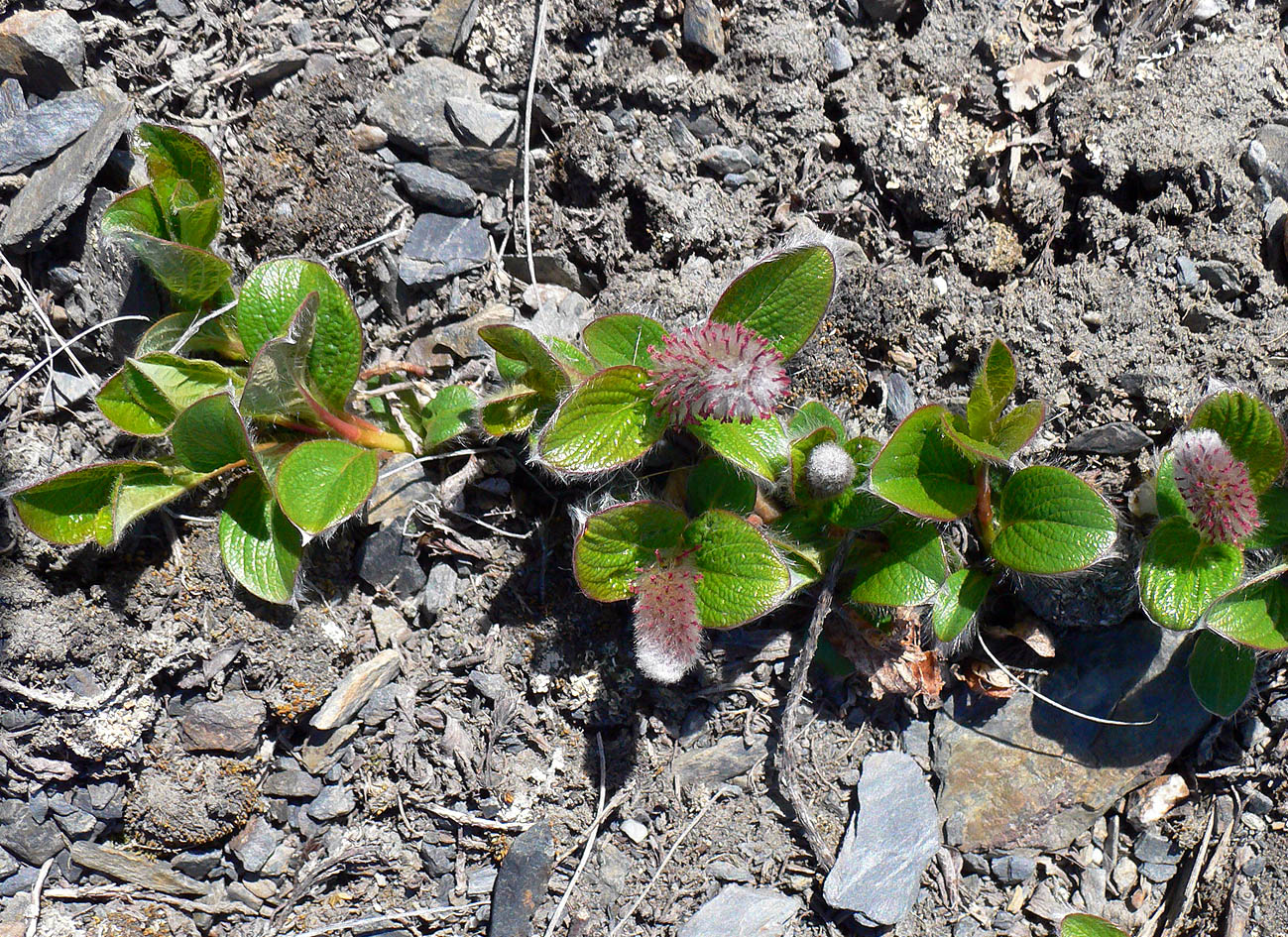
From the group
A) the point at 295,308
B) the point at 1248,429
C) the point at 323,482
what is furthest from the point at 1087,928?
the point at 295,308

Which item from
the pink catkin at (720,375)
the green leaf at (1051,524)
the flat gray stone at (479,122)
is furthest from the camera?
the flat gray stone at (479,122)

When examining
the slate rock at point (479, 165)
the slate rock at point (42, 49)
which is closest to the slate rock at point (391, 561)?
the slate rock at point (479, 165)

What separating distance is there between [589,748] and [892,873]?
82cm

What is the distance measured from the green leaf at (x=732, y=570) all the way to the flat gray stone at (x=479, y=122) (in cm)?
119

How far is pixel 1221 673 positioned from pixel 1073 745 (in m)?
0.40

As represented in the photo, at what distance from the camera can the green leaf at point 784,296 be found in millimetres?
2082

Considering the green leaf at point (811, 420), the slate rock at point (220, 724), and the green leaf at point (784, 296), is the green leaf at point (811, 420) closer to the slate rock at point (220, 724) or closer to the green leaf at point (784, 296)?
the green leaf at point (784, 296)

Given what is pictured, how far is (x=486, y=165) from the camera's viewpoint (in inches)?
98.7

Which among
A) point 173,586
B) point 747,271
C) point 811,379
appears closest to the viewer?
point 747,271

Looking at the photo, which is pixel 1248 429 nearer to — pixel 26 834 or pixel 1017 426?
pixel 1017 426

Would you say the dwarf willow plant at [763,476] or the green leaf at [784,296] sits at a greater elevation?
the green leaf at [784,296]

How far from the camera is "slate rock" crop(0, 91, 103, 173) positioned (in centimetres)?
230

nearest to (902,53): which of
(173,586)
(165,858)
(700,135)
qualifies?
(700,135)

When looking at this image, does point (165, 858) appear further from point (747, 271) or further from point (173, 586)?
point (747, 271)
